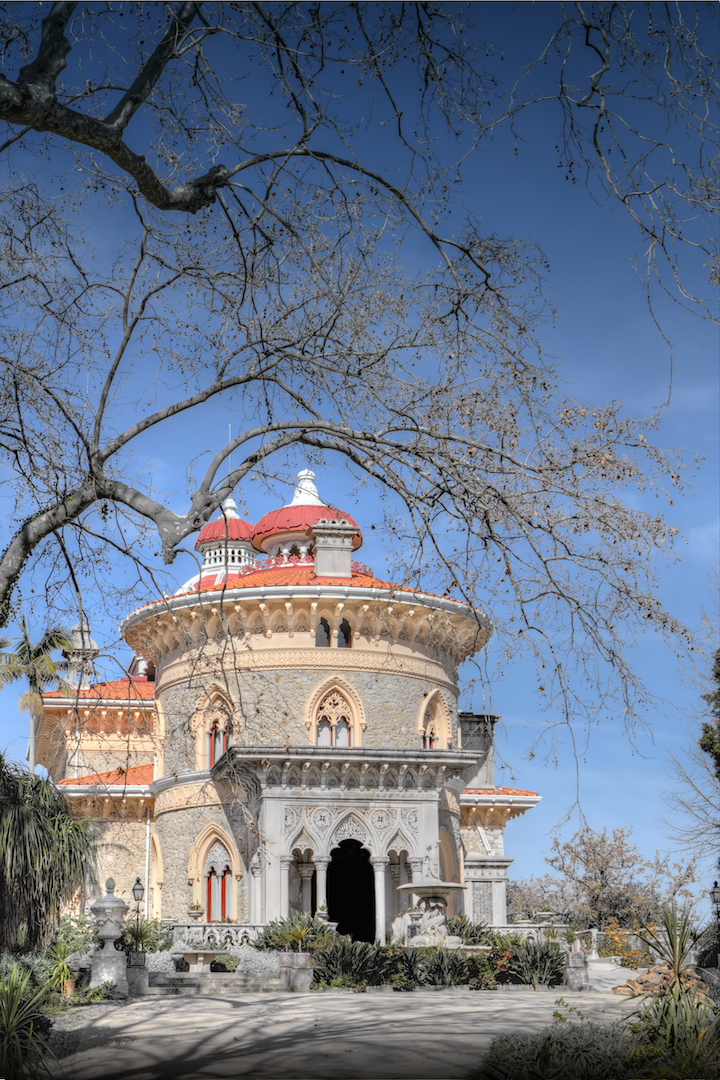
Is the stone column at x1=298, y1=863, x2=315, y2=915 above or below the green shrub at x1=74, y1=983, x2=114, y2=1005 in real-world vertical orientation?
above

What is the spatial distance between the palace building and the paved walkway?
26.5ft

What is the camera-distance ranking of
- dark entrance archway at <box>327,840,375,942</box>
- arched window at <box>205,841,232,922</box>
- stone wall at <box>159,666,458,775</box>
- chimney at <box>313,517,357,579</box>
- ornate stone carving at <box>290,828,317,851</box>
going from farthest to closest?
dark entrance archway at <box>327,840,375,942</box> < chimney at <box>313,517,357,579</box> < stone wall at <box>159,666,458,775</box> < arched window at <box>205,841,232,922</box> < ornate stone carving at <box>290,828,317,851</box>

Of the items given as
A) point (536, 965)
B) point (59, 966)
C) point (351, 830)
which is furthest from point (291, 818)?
point (59, 966)

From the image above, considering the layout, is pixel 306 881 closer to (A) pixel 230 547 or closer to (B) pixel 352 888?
(B) pixel 352 888

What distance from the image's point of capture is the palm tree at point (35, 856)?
1816cm

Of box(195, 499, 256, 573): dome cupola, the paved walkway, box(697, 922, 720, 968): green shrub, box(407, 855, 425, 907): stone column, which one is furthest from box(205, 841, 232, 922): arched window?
box(195, 499, 256, 573): dome cupola

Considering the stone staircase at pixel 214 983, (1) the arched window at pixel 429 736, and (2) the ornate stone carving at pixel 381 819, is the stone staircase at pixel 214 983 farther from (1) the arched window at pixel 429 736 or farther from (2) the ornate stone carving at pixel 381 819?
(1) the arched window at pixel 429 736

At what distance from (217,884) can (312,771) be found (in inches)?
211

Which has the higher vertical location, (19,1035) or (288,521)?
(288,521)

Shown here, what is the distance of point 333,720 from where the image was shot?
3023 cm

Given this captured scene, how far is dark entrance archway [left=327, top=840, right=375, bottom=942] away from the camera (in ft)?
103

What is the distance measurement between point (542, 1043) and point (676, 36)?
8.06m

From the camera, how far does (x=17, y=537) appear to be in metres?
9.05

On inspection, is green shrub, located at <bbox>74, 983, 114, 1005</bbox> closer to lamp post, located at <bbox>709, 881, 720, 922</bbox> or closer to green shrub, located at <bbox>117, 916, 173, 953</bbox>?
green shrub, located at <bbox>117, 916, 173, 953</bbox>
